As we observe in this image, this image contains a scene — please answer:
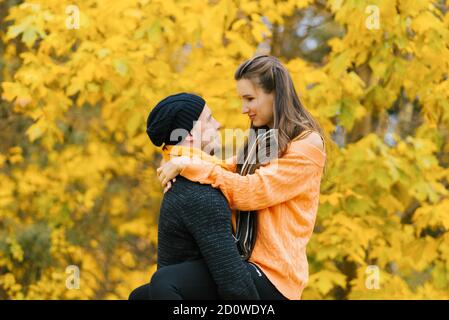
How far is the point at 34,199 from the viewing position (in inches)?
269

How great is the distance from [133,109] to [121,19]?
582mm

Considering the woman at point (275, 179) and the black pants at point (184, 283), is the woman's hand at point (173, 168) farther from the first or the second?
the black pants at point (184, 283)

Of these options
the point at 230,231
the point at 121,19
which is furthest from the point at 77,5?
the point at 230,231

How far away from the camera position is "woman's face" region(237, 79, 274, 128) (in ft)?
9.07

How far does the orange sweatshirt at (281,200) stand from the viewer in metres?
2.58

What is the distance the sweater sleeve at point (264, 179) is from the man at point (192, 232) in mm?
36

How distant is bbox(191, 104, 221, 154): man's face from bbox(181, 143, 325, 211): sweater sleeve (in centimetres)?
11

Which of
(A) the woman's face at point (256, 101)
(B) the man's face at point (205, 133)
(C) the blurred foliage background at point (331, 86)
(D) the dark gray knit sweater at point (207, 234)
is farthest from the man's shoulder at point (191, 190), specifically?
(C) the blurred foliage background at point (331, 86)

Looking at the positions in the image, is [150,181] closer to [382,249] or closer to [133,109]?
[133,109]

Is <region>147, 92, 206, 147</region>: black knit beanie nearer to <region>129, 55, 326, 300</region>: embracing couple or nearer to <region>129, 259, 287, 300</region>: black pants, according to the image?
<region>129, 55, 326, 300</region>: embracing couple

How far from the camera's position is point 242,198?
2.57m

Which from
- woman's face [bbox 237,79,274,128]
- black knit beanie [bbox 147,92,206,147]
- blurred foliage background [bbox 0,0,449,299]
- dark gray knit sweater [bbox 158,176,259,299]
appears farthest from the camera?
blurred foliage background [bbox 0,0,449,299]

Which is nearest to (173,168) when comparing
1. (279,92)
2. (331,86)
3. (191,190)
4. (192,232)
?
(191,190)

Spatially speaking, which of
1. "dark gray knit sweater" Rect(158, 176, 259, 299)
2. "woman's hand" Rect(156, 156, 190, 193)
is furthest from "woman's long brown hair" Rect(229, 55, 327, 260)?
"woman's hand" Rect(156, 156, 190, 193)
